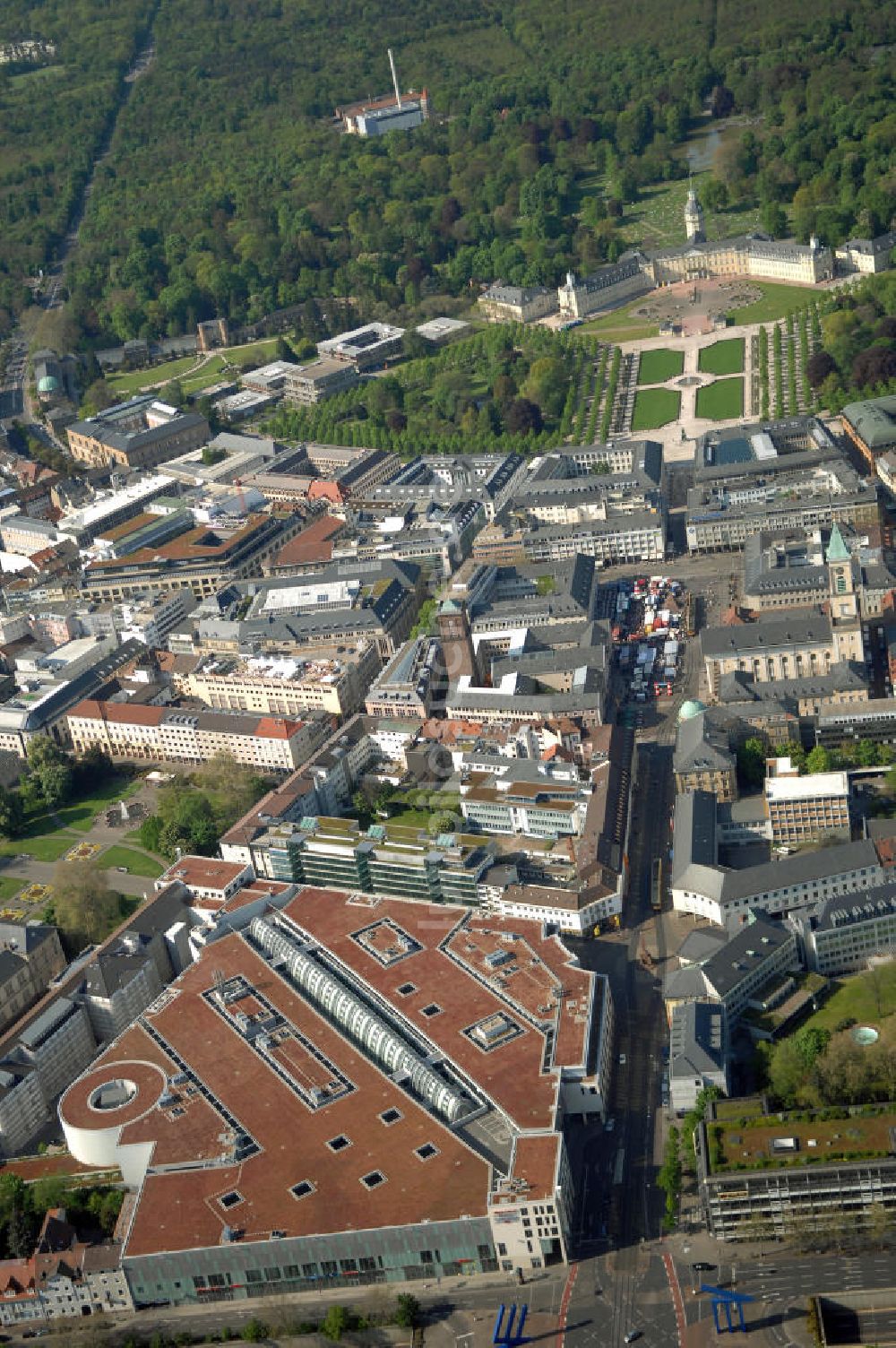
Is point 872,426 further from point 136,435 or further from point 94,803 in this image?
point 136,435

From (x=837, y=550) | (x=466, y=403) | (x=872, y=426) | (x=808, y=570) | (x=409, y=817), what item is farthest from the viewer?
(x=466, y=403)

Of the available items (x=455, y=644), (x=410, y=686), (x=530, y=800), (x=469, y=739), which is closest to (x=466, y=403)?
(x=455, y=644)

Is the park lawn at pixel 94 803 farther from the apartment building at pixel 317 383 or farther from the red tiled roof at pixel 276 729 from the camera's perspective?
the apartment building at pixel 317 383

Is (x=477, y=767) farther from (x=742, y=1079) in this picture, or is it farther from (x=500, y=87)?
(x=500, y=87)

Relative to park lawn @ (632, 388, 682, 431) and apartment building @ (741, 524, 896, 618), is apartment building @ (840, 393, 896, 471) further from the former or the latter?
park lawn @ (632, 388, 682, 431)

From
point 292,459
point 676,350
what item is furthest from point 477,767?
point 676,350

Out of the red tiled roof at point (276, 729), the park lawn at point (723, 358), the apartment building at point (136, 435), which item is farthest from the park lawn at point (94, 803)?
the park lawn at point (723, 358)

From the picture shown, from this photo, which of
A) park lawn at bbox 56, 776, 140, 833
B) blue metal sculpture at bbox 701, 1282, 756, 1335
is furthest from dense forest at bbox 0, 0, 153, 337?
blue metal sculpture at bbox 701, 1282, 756, 1335
